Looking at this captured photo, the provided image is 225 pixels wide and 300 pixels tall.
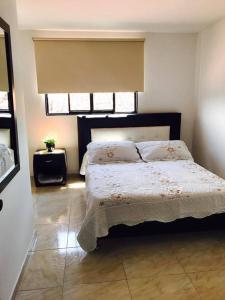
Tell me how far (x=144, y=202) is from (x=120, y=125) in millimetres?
2091

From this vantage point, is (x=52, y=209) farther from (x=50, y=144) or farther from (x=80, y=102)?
(x=80, y=102)

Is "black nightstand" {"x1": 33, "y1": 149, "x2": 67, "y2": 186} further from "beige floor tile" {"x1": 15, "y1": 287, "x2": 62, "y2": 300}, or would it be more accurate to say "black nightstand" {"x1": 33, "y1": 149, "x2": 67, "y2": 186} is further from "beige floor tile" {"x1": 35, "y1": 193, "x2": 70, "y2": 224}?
"beige floor tile" {"x1": 15, "y1": 287, "x2": 62, "y2": 300}

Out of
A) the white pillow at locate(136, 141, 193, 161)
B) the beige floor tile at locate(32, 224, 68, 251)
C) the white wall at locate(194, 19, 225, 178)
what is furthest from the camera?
the white pillow at locate(136, 141, 193, 161)

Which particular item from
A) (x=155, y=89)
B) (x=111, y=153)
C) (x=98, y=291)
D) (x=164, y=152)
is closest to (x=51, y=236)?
(x=98, y=291)

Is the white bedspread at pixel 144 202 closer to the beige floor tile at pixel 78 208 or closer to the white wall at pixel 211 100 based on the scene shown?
the beige floor tile at pixel 78 208

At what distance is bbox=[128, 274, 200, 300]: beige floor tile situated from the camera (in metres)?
1.87

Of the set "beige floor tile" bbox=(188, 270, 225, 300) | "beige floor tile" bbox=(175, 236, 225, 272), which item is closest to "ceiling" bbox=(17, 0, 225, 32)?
"beige floor tile" bbox=(175, 236, 225, 272)

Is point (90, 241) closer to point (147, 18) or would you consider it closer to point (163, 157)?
point (163, 157)

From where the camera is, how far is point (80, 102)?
14.3 ft

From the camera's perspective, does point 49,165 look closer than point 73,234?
No

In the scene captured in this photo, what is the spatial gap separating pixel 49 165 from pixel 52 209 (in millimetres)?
970

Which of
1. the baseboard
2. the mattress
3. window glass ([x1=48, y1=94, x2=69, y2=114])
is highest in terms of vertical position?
window glass ([x1=48, y1=94, x2=69, y2=114])

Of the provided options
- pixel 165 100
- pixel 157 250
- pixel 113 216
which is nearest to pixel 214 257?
pixel 157 250

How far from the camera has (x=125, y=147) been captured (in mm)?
3834
